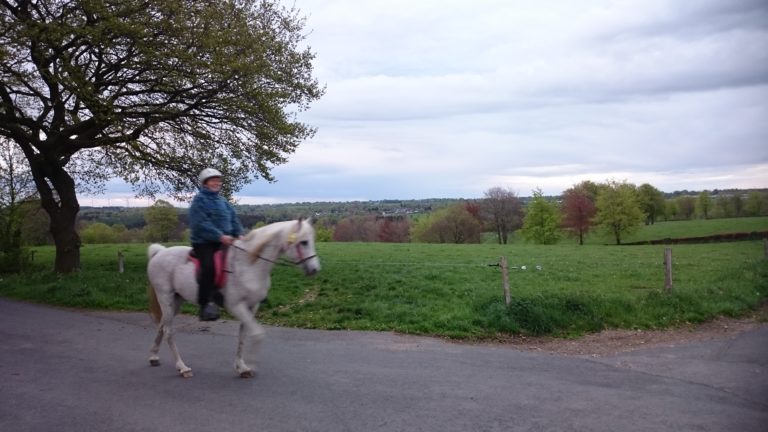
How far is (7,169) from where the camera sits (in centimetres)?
2119

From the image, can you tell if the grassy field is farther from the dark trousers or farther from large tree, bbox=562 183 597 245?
large tree, bbox=562 183 597 245

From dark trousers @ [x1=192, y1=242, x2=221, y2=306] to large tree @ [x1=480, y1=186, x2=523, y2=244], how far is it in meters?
71.6

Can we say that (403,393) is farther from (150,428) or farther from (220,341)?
(220,341)

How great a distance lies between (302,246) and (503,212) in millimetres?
71771

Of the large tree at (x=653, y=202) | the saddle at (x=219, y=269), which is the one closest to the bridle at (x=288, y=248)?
the saddle at (x=219, y=269)

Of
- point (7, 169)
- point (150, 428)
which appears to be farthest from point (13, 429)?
point (7, 169)

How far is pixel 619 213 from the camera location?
6278 cm

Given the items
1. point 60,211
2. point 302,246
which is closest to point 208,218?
point 302,246

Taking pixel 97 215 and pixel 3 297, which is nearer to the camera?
pixel 3 297

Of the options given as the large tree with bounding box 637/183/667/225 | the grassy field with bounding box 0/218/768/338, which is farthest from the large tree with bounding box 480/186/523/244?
the grassy field with bounding box 0/218/768/338

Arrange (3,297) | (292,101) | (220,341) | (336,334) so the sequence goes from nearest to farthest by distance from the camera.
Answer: (220,341) < (336,334) < (3,297) < (292,101)

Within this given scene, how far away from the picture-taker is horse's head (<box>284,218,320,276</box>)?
7.00 meters

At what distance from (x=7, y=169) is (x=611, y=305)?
23148 mm

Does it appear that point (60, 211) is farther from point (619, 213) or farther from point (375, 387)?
point (619, 213)
